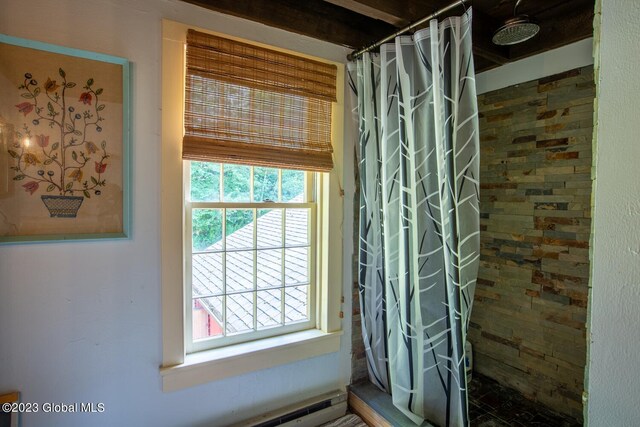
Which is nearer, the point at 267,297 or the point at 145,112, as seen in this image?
the point at 145,112

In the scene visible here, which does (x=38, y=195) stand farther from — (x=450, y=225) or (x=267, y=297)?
(x=450, y=225)

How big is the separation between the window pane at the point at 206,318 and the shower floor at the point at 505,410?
155cm

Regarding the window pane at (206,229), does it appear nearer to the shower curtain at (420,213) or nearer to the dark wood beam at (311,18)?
the shower curtain at (420,213)

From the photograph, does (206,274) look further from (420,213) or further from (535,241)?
(535,241)

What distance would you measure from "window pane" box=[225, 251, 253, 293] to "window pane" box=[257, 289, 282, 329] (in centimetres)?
11

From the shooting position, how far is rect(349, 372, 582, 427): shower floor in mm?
1766

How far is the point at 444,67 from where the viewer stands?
144cm

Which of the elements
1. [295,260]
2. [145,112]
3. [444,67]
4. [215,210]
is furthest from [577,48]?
[145,112]

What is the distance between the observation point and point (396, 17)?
5.41 ft

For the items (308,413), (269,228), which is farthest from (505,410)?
Answer: (269,228)

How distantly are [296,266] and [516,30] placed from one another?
1.69 meters

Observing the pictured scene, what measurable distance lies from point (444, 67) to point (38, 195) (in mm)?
1786

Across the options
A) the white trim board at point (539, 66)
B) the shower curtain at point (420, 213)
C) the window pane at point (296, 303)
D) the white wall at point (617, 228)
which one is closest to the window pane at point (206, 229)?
the window pane at point (296, 303)

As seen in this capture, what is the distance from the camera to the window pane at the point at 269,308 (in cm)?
182
